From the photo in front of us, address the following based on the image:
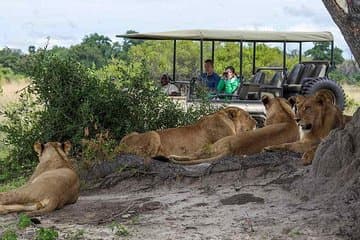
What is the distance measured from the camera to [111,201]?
7.63 metres

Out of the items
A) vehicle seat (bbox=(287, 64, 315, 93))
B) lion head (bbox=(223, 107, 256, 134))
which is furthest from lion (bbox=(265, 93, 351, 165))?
vehicle seat (bbox=(287, 64, 315, 93))

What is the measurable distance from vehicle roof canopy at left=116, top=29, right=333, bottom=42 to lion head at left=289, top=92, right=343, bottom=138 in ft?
26.6

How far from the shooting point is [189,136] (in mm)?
10172

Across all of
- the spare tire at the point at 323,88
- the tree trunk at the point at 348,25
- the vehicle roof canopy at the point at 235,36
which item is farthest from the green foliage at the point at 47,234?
the vehicle roof canopy at the point at 235,36

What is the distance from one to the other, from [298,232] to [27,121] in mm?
6472

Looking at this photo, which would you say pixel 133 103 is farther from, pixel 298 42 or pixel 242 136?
pixel 298 42

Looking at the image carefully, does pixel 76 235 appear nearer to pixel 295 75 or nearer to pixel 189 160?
pixel 189 160

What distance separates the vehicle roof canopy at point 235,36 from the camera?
54.8 feet

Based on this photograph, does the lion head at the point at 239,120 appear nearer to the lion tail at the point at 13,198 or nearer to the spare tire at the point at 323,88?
the lion tail at the point at 13,198

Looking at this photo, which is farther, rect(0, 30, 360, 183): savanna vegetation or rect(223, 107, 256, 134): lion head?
rect(0, 30, 360, 183): savanna vegetation

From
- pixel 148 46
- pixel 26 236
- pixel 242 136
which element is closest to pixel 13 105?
pixel 242 136

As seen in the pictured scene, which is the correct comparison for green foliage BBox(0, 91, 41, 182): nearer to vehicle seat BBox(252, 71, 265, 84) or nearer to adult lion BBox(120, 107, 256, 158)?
adult lion BBox(120, 107, 256, 158)

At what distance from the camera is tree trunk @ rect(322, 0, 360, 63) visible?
17.2 ft

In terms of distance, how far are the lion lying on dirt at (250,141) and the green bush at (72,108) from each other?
1.98 metres
